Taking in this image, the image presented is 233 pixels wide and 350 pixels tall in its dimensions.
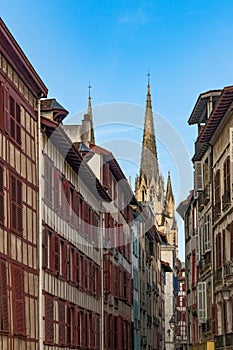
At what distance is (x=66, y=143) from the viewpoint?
3556cm

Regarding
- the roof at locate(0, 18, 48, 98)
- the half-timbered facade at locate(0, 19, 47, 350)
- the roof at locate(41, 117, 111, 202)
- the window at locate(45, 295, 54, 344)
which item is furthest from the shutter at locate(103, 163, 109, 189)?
the half-timbered facade at locate(0, 19, 47, 350)

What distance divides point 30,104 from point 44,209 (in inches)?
158

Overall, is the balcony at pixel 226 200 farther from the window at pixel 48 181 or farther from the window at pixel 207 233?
the window at pixel 48 181

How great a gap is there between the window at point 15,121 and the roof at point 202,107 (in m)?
17.3

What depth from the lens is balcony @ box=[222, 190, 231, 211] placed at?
121ft

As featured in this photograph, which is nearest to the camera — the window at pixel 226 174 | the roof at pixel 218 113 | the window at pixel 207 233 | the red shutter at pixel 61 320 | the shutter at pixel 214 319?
the roof at pixel 218 113

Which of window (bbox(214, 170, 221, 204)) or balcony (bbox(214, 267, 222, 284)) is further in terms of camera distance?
window (bbox(214, 170, 221, 204))

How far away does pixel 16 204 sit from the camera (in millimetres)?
28359

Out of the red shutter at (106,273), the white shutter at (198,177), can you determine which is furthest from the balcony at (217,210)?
the red shutter at (106,273)

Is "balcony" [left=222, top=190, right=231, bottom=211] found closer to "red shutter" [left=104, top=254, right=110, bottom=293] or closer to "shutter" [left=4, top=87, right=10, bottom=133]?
"red shutter" [left=104, top=254, right=110, bottom=293]

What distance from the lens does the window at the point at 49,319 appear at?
3275 centimetres

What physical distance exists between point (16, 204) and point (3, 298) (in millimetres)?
3456

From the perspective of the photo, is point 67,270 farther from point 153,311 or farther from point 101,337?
point 153,311

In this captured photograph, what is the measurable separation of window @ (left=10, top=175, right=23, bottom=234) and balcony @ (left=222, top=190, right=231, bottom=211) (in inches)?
427
